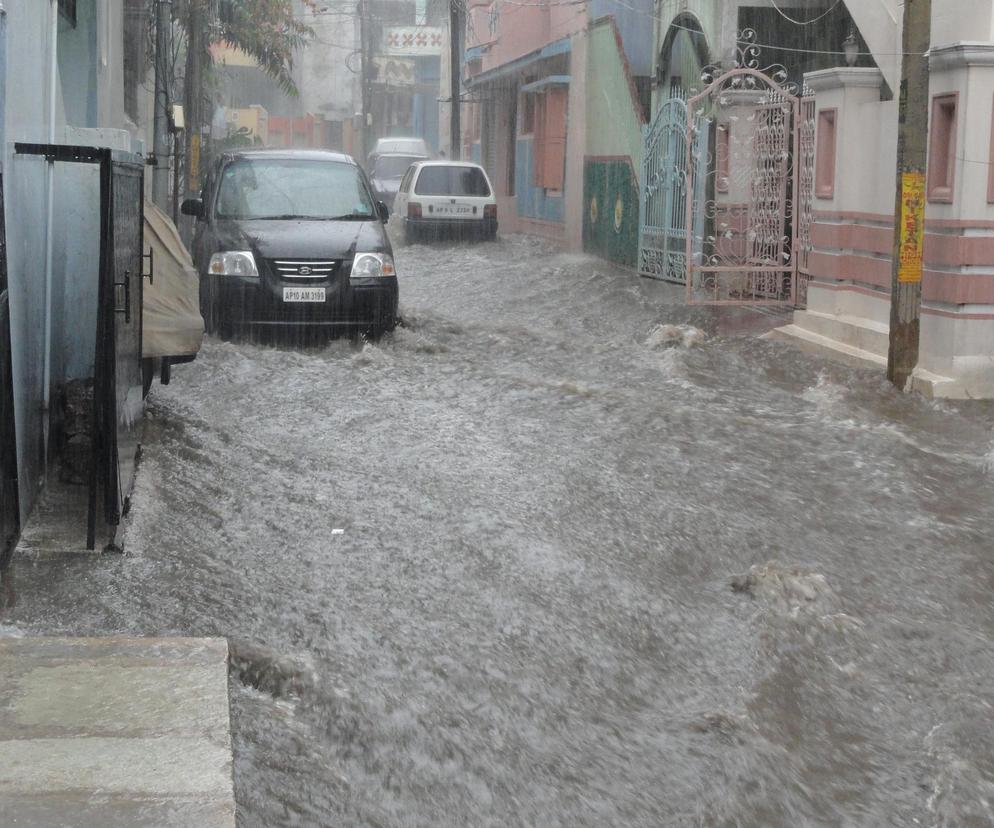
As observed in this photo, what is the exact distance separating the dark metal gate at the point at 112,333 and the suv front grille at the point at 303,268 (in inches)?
210

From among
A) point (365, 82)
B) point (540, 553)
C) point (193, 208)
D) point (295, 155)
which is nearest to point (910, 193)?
point (540, 553)

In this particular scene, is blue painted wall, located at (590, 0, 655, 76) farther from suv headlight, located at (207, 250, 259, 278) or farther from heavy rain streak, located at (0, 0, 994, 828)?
suv headlight, located at (207, 250, 259, 278)

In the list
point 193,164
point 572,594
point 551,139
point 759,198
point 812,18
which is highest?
point 812,18

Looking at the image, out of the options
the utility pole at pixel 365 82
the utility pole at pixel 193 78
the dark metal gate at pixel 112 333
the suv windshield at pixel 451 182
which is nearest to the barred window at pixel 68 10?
the dark metal gate at pixel 112 333

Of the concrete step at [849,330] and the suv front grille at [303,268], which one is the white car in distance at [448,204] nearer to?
the concrete step at [849,330]

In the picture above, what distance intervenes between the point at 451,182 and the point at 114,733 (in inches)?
882

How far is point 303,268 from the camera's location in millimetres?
11836

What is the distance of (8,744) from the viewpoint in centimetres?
352

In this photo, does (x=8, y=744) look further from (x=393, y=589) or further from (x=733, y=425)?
(x=733, y=425)

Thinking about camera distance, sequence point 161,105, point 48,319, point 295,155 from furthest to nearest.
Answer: point 161,105 → point 295,155 → point 48,319

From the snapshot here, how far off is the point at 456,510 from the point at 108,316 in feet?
7.48

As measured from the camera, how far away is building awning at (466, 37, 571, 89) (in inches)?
999

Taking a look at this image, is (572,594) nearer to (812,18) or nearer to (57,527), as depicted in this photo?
(57,527)

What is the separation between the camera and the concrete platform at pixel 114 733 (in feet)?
10.5
